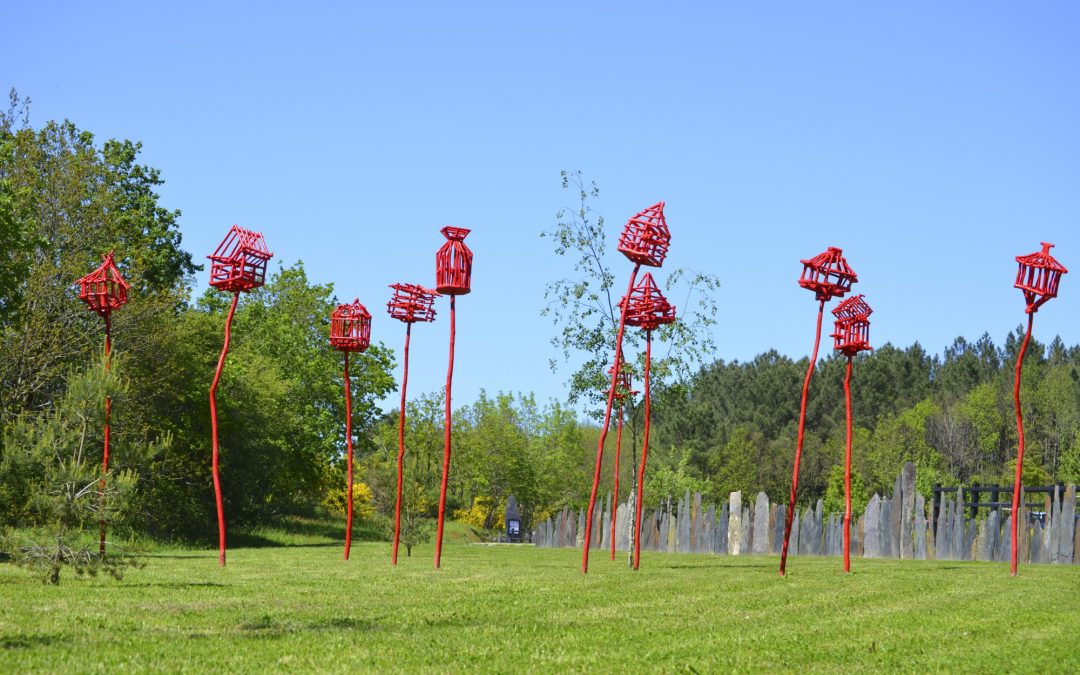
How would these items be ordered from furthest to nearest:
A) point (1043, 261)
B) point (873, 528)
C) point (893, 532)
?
1. point (873, 528)
2. point (893, 532)
3. point (1043, 261)

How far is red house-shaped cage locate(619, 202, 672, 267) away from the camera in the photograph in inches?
770

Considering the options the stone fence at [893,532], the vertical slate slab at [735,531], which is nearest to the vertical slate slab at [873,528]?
the stone fence at [893,532]

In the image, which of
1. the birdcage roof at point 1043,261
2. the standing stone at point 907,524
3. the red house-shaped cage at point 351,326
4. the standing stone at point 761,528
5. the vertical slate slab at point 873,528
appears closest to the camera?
the birdcage roof at point 1043,261

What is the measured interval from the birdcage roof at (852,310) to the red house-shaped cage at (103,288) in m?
12.3

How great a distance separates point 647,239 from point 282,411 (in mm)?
27752

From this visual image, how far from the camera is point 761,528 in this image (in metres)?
32.0

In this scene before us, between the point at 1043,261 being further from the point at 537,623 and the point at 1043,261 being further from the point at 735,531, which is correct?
the point at 735,531

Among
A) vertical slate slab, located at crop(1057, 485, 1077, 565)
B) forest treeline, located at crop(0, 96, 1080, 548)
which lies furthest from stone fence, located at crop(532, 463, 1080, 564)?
forest treeline, located at crop(0, 96, 1080, 548)

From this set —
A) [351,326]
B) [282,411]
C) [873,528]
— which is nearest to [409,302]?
[351,326]

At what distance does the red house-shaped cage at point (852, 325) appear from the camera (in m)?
20.5

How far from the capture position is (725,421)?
8800cm

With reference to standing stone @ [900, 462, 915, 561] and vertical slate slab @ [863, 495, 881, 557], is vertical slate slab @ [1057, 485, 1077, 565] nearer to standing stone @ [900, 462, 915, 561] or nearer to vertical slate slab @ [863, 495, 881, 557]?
standing stone @ [900, 462, 915, 561]

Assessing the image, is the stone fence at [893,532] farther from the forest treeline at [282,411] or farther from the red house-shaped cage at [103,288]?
the red house-shaped cage at [103,288]

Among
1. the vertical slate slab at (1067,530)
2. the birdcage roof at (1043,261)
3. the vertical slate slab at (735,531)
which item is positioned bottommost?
the vertical slate slab at (735,531)
